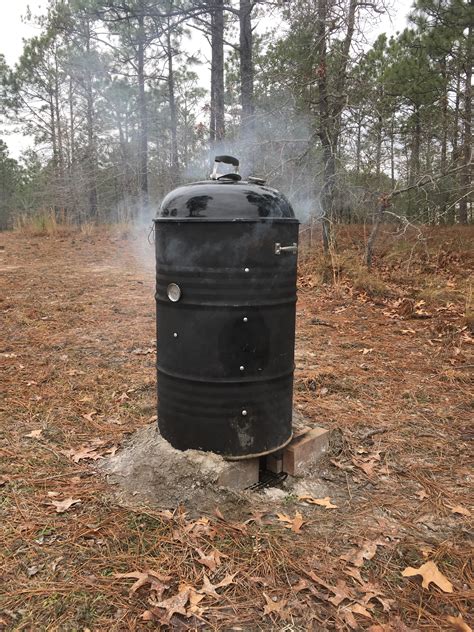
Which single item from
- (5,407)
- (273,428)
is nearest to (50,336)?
(5,407)

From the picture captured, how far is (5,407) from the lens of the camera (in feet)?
11.2

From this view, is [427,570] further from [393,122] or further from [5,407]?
[393,122]

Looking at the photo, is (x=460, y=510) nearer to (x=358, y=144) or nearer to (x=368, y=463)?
(x=368, y=463)

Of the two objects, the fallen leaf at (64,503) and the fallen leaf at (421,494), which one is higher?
the fallen leaf at (64,503)

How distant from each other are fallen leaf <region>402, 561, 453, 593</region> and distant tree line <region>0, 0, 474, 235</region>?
5.58 metres

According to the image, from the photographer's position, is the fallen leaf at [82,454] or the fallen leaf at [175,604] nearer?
the fallen leaf at [175,604]

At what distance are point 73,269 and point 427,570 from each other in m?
9.04

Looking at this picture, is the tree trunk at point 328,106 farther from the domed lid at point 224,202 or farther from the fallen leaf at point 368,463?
the domed lid at point 224,202

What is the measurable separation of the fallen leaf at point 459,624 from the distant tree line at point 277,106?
5795mm

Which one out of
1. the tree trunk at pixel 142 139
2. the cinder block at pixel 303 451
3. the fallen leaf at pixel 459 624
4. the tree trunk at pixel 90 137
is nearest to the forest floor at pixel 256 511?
the fallen leaf at pixel 459 624

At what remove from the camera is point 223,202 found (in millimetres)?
2205

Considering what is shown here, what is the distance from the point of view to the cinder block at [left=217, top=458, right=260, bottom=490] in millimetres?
2373

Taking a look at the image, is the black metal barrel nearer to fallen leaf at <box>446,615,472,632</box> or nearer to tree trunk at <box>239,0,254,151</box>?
fallen leaf at <box>446,615,472,632</box>

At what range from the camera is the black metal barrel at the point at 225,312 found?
7.28ft
